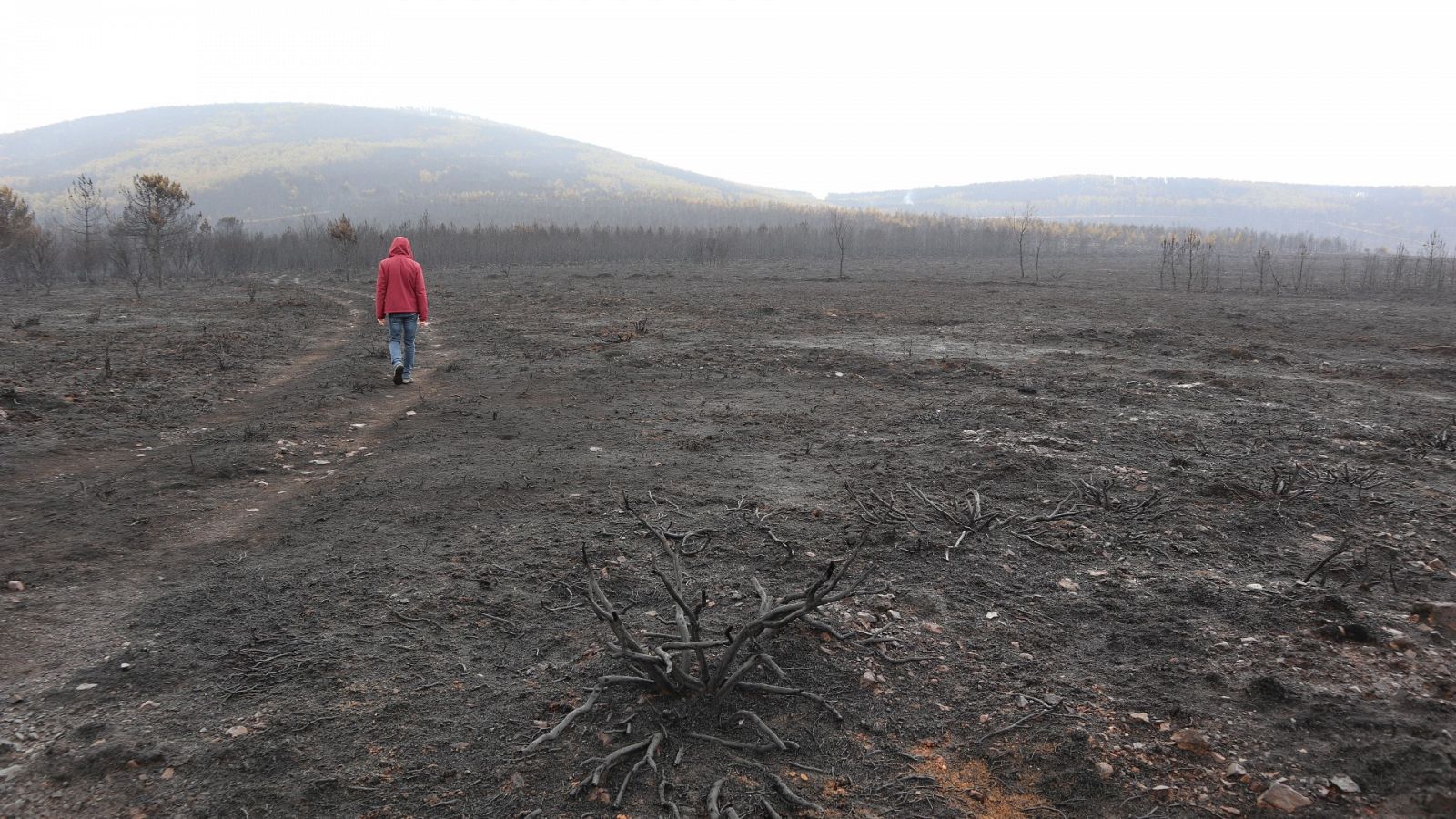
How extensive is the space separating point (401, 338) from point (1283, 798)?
31.7 feet

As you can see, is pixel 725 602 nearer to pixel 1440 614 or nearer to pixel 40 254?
pixel 1440 614

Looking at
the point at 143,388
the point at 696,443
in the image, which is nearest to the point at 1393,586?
the point at 696,443

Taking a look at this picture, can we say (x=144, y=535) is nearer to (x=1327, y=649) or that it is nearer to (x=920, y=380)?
(x=1327, y=649)

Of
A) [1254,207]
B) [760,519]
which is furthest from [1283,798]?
[1254,207]

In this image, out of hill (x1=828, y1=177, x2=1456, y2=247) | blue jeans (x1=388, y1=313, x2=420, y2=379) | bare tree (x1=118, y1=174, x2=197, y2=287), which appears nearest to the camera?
blue jeans (x1=388, y1=313, x2=420, y2=379)

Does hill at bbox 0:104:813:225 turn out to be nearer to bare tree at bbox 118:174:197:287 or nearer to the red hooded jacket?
bare tree at bbox 118:174:197:287

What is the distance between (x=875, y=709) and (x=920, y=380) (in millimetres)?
7053

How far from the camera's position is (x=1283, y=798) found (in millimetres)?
2236

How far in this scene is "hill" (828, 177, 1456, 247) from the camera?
5714 inches

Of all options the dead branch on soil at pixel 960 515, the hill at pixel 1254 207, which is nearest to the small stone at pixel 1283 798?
the dead branch on soil at pixel 960 515

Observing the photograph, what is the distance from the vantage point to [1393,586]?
360cm

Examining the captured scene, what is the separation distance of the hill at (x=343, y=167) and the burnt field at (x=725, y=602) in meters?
100

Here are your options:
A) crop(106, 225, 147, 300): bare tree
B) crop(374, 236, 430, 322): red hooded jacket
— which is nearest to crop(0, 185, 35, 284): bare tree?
crop(106, 225, 147, 300): bare tree

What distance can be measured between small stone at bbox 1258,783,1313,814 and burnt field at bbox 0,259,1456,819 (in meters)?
0.02
